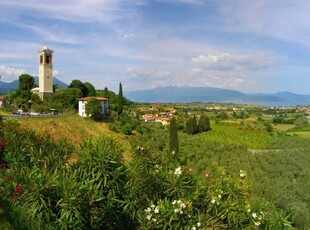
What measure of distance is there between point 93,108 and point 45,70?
11.3 m

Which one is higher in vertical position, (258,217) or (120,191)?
(120,191)

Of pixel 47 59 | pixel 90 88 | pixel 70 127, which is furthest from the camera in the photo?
pixel 90 88

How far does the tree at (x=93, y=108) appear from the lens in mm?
41381

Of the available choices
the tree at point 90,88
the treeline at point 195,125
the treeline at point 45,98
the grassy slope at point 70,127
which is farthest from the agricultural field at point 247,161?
the treeline at point 195,125

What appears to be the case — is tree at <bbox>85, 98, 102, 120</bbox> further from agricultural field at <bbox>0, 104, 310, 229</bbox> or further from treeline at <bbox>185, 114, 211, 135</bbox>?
treeline at <bbox>185, 114, 211, 135</bbox>

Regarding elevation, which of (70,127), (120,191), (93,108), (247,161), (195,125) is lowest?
(247,161)

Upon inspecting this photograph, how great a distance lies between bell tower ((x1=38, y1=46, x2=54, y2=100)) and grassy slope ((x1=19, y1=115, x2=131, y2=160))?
8.51 meters

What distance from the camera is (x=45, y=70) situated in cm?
4653

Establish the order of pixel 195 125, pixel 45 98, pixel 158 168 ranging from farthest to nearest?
pixel 195 125
pixel 45 98
pixel 158 168

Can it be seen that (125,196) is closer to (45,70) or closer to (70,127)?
(70,127)

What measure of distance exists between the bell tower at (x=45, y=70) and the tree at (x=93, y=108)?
8833mm

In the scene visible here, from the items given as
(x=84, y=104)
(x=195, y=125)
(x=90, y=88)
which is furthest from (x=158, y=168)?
(x=195, y=125)

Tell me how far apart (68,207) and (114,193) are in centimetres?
133

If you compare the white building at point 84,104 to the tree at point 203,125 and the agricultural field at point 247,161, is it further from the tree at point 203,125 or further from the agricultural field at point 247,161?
the tree at point 203,125
